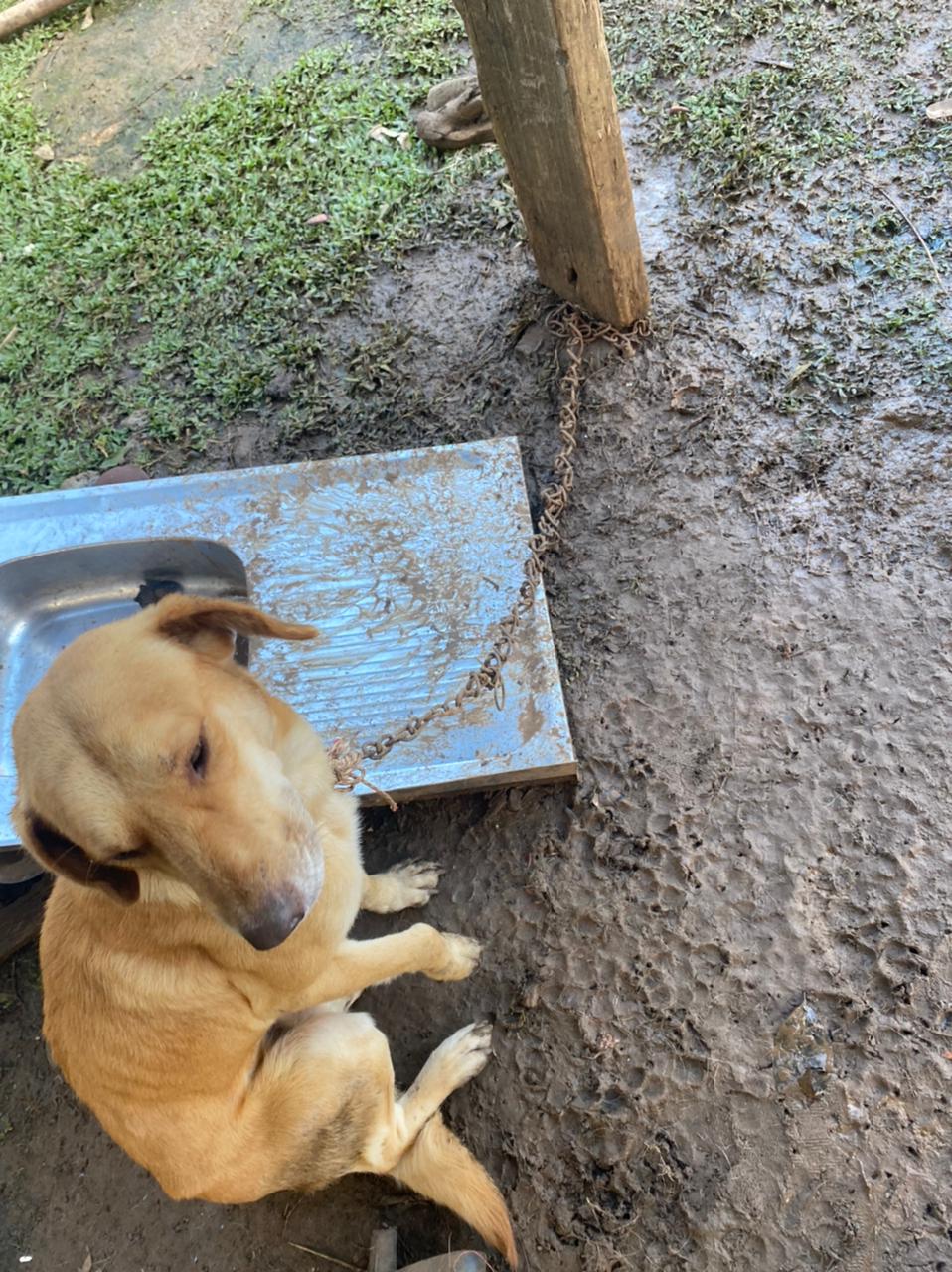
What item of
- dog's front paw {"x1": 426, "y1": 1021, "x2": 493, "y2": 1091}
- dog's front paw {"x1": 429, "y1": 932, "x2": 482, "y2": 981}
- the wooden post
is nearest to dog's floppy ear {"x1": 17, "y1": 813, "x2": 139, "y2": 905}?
dog's front paw {"x1": 429, "y1": 932, "x2": 482, "y2": 981}

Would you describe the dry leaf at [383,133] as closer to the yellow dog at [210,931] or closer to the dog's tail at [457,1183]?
the yellow dog at [210,931]

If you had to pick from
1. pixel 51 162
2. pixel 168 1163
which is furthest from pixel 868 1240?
pixel 51 162

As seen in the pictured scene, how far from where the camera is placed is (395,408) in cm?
416

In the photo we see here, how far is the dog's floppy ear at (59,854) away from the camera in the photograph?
6.62ft

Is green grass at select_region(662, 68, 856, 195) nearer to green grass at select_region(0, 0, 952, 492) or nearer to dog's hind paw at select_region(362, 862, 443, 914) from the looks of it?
green grass at select_region(0, 0, 952, 492)

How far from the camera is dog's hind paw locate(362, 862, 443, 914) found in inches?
118

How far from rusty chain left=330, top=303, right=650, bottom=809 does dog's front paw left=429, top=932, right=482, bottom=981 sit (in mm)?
517

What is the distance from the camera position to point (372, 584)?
3.40 metres

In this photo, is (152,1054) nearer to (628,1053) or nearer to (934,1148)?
(628,1053)

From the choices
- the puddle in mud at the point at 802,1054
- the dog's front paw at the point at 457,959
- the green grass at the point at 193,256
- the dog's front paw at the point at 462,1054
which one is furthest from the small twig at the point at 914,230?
the dog's front paw at the point at 462,1054

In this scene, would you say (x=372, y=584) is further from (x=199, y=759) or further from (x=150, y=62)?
(x=150, y=62)

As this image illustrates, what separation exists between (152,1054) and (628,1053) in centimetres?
144

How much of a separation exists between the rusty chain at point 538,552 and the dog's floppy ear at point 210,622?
686mm

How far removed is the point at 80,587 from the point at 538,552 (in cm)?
→ 206
